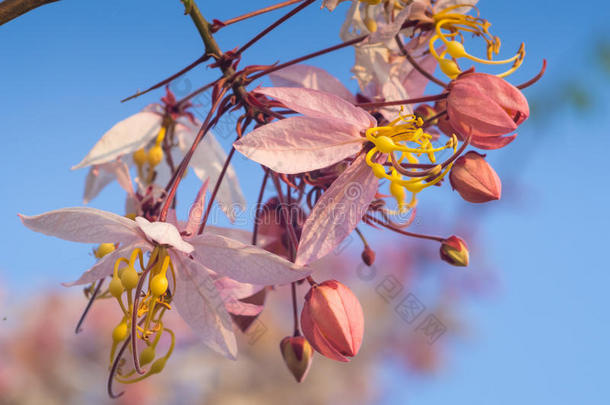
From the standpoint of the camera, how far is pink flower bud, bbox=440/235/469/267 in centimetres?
64

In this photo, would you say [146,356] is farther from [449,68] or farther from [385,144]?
[449,68]

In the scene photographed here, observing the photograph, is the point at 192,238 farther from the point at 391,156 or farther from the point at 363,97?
the point at 363,97

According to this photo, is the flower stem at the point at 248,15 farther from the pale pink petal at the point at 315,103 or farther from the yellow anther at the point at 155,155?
the yellow anther at the point at 155,155

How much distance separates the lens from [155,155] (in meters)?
0.86

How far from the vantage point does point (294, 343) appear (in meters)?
0.65

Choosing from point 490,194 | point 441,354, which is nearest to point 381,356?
point 441,354

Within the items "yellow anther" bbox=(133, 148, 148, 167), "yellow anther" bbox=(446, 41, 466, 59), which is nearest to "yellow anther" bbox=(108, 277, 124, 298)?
"yellow anther" bbox=(133, 148, 148, 167)

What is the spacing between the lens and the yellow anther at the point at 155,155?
2.82 feet

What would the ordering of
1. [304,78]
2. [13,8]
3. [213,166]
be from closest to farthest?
[13,8] < [304,78] < [213,166]

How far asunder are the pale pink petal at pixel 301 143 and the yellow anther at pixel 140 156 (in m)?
0.42

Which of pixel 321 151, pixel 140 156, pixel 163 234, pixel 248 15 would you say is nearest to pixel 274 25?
pixel 248 15

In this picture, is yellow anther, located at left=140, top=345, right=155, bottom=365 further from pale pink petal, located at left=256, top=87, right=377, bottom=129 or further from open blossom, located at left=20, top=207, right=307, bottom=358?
pale pink petal, located at left=256, top=87, right=377, bottom=129

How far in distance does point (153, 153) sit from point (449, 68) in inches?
18.9

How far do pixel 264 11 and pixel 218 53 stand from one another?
8 centimetres
